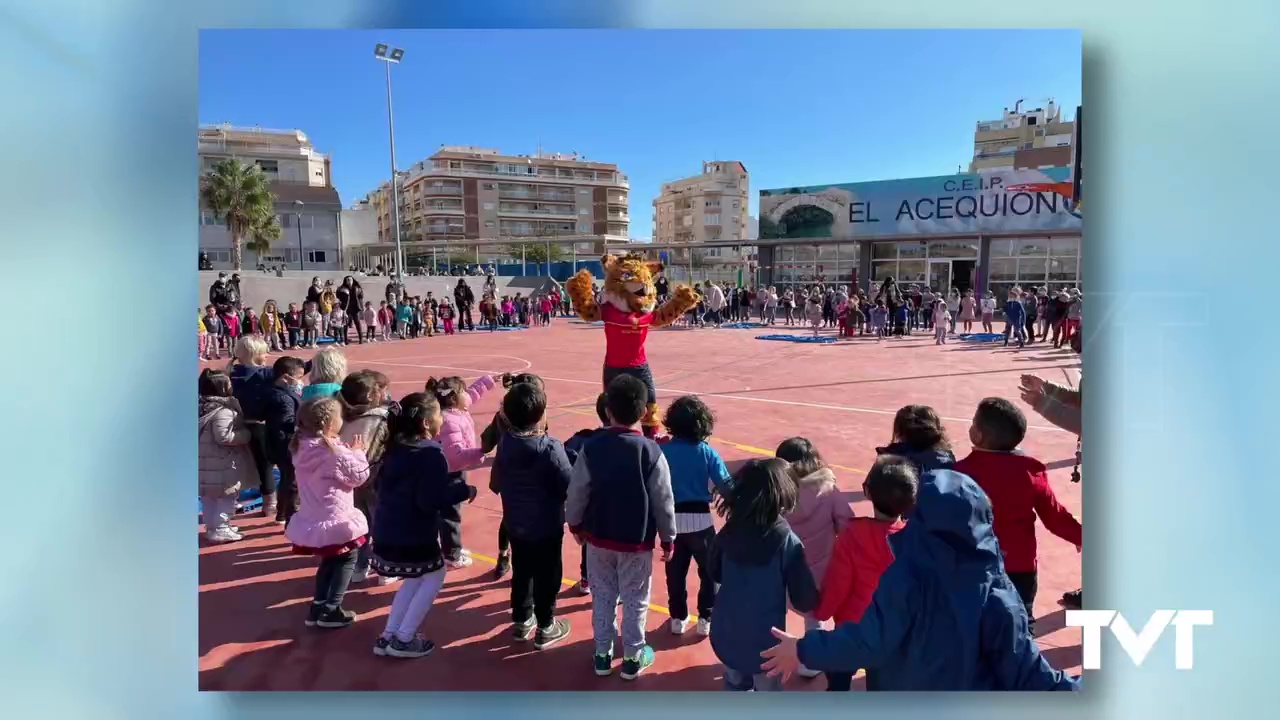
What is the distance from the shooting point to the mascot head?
4.90 metres

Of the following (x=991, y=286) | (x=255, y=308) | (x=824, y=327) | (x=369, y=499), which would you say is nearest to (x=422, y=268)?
(x=255, y=308)

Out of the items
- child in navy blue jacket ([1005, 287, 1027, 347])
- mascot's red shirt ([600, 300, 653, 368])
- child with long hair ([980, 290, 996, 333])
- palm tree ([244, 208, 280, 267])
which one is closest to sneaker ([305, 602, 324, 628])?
mascot's red shirt ([600, 300, 653, 368])

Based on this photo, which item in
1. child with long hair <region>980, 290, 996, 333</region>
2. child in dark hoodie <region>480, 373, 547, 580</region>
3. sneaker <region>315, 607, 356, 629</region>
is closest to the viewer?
child in dark hoodie <region>480, 373, 547, 580</region>

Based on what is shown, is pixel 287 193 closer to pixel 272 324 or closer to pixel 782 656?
pixel 782 656

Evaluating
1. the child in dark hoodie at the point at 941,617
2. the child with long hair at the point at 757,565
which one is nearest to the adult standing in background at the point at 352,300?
the child with long hair at the point at 757,565

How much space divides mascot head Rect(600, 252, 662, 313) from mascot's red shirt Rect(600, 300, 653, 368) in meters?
0.05

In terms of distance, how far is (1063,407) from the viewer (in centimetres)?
337

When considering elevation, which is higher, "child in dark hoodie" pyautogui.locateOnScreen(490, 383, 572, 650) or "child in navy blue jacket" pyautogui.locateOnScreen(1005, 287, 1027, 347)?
"child in navy blue jacket" pyautogui.locateOnScreen(1005, 287, 1027, 347)

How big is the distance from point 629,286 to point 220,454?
109 inches

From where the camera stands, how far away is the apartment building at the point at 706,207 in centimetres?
1076

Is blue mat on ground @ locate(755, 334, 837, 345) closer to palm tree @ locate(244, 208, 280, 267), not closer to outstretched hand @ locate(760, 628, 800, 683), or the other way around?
palm tree @ locate(244, 208, 280, 267)
